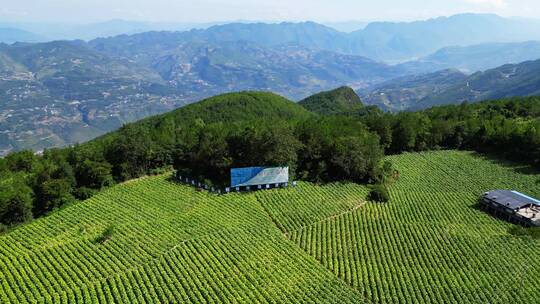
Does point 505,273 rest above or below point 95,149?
below

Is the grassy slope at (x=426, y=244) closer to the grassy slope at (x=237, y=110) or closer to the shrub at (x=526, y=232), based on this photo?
the shrub at (x=526, y=232)

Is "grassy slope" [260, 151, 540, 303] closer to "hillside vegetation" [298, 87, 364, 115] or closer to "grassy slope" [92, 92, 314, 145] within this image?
"grassy slope" [92, 92, 314, 145]

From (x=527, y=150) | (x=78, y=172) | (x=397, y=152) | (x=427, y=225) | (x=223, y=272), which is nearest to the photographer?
(x=223, y=272)

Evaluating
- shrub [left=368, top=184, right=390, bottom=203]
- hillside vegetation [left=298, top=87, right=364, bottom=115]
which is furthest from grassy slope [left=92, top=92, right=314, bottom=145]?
shrub [left=368, top=184, right=390, bottom=203]

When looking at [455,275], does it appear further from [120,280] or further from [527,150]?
[527,150]

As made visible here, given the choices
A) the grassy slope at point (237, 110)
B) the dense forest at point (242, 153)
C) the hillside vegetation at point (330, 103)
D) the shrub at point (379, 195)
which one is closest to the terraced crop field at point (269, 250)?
the shrub at point (379, 195)

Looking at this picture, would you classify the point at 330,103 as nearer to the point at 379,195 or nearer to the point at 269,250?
the point at 379,195

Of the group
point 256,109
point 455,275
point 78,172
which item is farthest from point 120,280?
point 256,109
